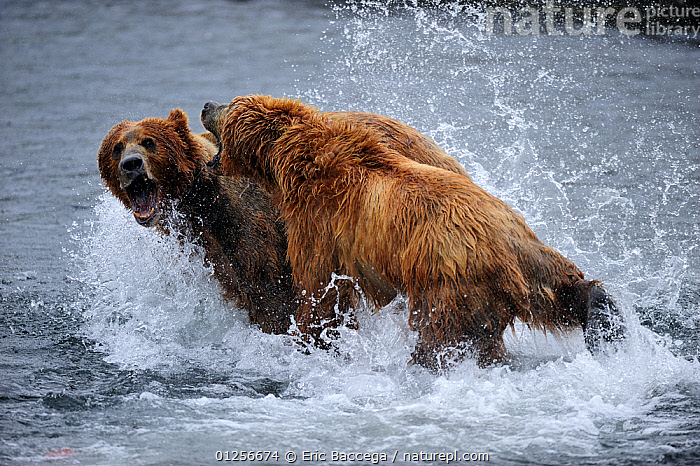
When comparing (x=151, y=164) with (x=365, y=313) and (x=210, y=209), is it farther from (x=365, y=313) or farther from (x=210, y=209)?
(x=365, y=313)

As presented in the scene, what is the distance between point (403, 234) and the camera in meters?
4.02

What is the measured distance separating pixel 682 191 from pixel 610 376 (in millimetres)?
4484

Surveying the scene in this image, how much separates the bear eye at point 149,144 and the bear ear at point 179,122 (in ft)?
0.74

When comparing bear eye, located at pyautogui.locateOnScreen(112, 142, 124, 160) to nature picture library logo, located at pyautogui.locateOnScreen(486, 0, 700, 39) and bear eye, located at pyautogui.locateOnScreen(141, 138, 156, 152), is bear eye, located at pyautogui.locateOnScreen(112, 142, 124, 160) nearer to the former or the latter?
bear eye, located at pyautogui.locateOnScreen(141, 138, 156, 152)

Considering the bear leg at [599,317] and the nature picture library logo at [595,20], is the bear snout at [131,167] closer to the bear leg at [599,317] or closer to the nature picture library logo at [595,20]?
the bear leg at [599,317]

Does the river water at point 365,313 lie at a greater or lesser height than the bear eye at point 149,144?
lesser

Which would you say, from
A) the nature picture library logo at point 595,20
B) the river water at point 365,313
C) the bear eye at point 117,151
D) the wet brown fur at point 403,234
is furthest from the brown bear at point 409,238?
the nature picture library logo at point 595,20

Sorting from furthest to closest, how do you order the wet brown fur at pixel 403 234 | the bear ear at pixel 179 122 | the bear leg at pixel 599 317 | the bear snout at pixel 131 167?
1. the bear ear at pixel 179 122
2. the bear snout at pixel 131 167
3. the bear leg at pixel 599 317
4. the wet brown fur at pixel 403 234

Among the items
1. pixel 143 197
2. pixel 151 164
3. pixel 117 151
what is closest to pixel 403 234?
pixel 151 164

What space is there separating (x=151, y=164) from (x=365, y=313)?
172cm

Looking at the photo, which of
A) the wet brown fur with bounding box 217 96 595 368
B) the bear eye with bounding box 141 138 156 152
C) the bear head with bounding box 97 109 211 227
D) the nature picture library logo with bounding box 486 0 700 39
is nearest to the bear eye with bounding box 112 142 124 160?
the bear head with bounding box 97 109 211 227

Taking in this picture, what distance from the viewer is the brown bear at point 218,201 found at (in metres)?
5.10

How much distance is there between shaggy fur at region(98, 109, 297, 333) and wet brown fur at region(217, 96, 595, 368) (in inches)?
19.4

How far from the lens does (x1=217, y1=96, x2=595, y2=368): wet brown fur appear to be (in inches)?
153
